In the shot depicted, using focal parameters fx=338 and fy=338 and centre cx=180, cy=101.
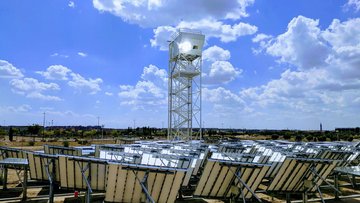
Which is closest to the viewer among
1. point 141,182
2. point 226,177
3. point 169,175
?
point 141,182

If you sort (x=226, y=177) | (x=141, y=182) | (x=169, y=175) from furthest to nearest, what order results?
(x=226, y=177) < (x=169, y=175) < (x=141, y=182)

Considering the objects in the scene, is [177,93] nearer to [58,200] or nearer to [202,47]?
[202,47]

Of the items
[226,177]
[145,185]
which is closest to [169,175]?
[145,185]

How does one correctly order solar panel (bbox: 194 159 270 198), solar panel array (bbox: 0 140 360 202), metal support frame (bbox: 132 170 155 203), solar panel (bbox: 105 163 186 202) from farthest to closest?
solar panel (bbox: 194 159 270 198) → solar panel array (bbox: 0 140 360 202) → solar panel (bbox: 105 163 186 202) → metal support frame (bbox: 132 170 155 203)

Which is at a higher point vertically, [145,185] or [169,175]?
[169,175]

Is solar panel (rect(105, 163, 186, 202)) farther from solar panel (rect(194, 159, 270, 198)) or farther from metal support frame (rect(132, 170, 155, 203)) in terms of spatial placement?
solar panel (rect(194, 159, 270, 198))

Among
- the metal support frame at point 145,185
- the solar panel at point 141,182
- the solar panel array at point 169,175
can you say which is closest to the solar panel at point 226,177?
the solar panel array at point 169,175

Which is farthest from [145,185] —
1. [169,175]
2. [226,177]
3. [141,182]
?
[226,177]

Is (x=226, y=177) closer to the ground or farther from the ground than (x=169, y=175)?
closer to the ground

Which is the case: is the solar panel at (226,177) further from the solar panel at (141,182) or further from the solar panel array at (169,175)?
the solar panel at (141,182)

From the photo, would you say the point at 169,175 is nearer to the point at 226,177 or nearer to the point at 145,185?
the point at 145,185

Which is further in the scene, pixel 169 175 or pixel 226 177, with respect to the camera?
pixel 226 177

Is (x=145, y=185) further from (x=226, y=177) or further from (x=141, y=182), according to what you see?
(x=226, y=177)

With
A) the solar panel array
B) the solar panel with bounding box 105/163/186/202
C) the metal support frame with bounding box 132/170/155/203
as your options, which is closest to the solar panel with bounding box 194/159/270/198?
the solar panel array
